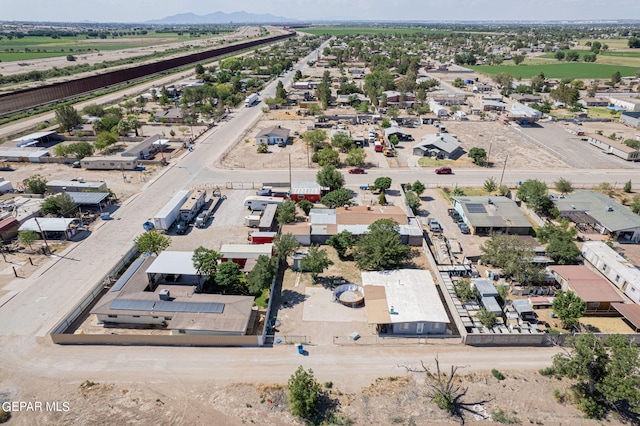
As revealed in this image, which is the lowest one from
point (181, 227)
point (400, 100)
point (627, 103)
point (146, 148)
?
point (181, 227)

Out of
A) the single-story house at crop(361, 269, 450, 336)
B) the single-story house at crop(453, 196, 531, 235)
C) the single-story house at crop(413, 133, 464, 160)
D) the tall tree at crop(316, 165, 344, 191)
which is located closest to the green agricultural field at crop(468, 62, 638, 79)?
the single-story house at crop(413, 133, 464, 160)

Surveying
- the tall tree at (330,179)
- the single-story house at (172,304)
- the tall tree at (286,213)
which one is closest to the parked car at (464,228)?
the tall tree at (330,179)

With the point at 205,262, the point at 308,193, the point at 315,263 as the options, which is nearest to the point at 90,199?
the point at 205,262

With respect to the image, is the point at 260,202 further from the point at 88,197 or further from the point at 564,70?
the point at 564,70

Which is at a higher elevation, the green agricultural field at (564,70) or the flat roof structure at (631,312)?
the green agricultural field at (564,70)

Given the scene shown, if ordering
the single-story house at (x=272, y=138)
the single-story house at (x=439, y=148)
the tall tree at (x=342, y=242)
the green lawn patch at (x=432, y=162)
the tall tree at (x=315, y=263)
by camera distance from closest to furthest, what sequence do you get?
the tall tree at (x=315, y=263) < the tall tree at (x=342, y=242) < the green lawn patch at (x=432, y=162) < the single-story house at (x=439, y=148) < the single-story house at (x=272, y=138)

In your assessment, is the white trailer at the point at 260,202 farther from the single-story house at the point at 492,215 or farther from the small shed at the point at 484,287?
the small shed at the point at 484,287

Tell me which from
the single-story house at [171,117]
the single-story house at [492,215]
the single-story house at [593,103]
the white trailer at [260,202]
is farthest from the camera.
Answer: the single-story house at [593,103]
